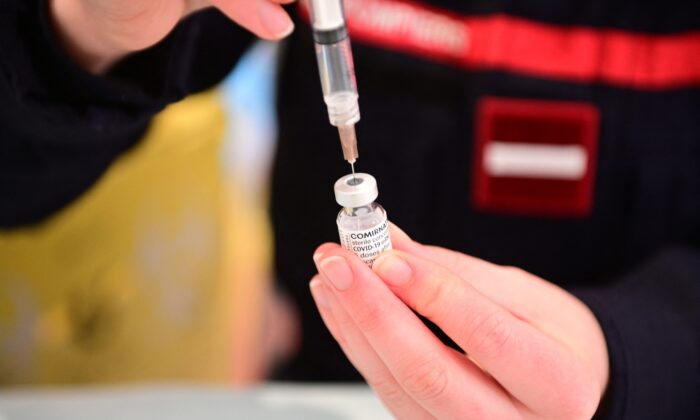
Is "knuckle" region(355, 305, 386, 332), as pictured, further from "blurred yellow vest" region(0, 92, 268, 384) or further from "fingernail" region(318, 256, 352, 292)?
"blurred yellow vest" region(0, 92, 268, 384)

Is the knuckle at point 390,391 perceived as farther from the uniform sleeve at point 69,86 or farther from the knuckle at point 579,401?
the uniform sleeve at point 69,86

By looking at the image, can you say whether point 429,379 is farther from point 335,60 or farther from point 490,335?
point 335,60

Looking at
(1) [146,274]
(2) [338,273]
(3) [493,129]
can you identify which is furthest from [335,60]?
(1) [146,274]

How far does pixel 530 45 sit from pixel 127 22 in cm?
29

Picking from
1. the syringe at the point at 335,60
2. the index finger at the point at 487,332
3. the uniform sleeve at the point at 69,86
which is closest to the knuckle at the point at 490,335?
the index finger at the point at 487,332

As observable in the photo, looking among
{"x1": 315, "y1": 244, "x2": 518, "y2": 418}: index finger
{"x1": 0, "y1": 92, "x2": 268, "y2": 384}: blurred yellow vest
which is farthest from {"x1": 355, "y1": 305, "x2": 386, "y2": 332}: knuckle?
{"x1": 0, "y1": 92, "x2": 268, "y2": 384}: blurred yellow vest

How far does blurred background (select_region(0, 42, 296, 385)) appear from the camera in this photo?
670 mm

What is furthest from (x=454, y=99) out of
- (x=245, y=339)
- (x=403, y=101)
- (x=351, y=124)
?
(x=245, y=339)

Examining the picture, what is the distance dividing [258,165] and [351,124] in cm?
46

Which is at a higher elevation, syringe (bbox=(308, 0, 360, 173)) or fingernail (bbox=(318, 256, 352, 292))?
syringe (bbox=(308, 0, 360, 173))

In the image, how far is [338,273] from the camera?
1.04 feet

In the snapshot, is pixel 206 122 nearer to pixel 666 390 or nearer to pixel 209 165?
pixel 209 165

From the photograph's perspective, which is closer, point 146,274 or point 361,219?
point 361,219

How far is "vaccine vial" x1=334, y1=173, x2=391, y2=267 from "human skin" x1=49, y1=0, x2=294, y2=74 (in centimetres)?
10
